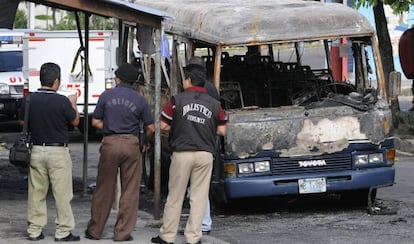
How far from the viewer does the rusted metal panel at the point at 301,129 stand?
11305 mm

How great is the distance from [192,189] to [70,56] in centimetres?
1201

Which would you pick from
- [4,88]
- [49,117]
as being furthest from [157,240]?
[4,88]

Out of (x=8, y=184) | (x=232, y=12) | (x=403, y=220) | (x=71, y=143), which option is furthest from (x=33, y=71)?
(x=403, y=220)

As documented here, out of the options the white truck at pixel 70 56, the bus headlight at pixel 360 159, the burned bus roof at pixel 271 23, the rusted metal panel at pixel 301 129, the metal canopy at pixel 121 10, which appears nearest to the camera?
the metal canopy at pixel 121 10

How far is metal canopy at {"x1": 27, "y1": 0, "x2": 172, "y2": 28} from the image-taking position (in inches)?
409

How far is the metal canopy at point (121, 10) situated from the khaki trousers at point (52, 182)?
1.89 metres

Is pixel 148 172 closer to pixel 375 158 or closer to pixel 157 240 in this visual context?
pixel 375 158

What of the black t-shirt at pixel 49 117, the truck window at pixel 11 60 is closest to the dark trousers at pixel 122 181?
the black t-shirt at pixel 49 117

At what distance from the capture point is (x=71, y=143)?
21297 millimetres

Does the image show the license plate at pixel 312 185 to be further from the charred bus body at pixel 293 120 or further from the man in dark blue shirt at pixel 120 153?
the man in dark blue shirt at pixel 120 153

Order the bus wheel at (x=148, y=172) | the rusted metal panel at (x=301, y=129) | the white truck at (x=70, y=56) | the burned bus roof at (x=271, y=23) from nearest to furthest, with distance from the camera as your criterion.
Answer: the rusted metal panel at (x=301, y=129)
the burned bus roof at (x=271, y=23)
the bus wheel at (x=148, y=172)
the white truck at (x=70, y=56)

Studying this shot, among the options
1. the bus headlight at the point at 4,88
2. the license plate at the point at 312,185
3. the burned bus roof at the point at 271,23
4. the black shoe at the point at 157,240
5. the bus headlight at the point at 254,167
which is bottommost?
the black shoe at the point at 157,240

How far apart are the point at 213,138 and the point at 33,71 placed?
12.1 meters

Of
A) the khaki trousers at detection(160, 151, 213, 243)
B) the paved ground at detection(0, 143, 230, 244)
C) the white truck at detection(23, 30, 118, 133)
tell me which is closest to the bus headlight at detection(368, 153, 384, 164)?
the paved ground at detection(0, 143, 230, 244)
